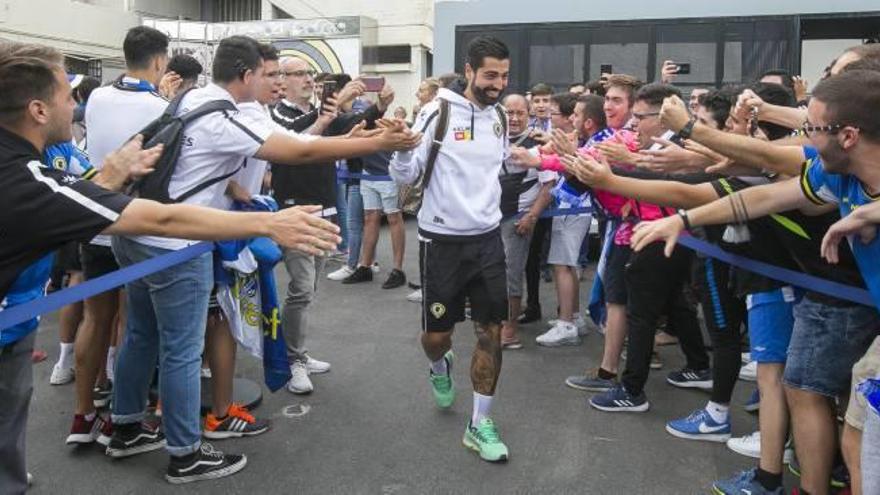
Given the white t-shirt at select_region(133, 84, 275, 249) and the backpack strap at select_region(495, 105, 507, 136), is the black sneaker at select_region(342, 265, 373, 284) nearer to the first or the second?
the backpack strap at select_region(495, 105, 507, 136)

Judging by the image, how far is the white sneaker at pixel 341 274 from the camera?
7773mm

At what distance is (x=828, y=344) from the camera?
278cm

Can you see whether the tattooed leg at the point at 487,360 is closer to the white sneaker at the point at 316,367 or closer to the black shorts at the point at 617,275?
the black shorts at the point at 617,275

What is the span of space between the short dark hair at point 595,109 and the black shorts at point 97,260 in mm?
3455

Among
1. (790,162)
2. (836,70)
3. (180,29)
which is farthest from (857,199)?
(180,29)

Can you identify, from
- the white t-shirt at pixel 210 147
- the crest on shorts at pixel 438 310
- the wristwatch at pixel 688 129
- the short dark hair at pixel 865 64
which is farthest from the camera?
the crest on shorts at pixel 438 310

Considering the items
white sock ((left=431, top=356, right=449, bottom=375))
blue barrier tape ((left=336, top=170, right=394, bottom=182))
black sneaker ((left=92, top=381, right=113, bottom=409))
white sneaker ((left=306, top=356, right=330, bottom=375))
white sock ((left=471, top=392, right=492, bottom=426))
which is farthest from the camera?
blue barrier tape ((left=336, top=170, right=394, bottom=182))

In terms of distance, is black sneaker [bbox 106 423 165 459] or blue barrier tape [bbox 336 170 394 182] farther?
blue barrier tape [bbox 336 170 394 182]

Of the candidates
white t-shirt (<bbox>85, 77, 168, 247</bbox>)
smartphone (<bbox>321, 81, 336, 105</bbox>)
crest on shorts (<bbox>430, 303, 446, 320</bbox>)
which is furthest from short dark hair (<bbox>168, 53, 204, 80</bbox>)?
crest on shorts (<bbox>430, 303, 446, 320</bbox>)

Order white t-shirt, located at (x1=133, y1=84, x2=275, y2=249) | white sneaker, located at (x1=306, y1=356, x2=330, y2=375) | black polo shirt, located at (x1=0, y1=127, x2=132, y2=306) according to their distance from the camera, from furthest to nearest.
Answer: white sneaker, located at (x1=306, y1=356, x2=330, y2=375) → white t-shirt, located at (x1=133, y1=84, x2=275, y2=249) → black polo shirt, located at (x1=0, y1=127, x2=132, y2=306)

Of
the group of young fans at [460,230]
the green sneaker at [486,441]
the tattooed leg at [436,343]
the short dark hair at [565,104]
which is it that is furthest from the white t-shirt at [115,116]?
the short dark hair at [565,104]

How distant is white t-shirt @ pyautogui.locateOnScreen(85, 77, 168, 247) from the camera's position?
3.79 meters

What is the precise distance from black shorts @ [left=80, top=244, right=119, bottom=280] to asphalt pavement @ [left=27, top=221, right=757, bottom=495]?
3.00 feet

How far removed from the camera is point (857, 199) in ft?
8.13
